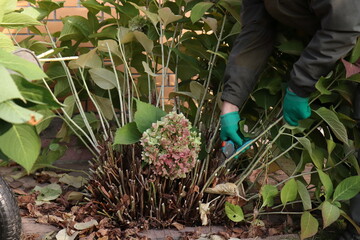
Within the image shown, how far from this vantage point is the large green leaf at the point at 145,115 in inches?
96.3

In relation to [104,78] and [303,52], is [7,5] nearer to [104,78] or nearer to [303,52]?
[104,78]

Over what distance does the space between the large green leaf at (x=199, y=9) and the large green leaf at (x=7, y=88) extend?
1255mm

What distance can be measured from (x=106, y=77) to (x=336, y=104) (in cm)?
113

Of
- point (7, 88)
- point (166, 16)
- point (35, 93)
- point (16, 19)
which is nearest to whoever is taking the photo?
point (7, 88)

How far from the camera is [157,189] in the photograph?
2.44 metres

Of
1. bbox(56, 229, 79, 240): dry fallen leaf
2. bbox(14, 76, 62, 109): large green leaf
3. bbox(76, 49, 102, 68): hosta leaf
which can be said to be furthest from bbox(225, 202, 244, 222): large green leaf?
bbox(14, 76, 62, 109): large green leaf

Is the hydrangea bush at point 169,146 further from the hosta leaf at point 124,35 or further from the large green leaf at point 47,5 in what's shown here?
the large green leaf at point 47,5

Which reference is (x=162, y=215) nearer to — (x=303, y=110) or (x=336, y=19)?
(x=303, y=110)

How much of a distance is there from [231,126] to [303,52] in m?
0.50

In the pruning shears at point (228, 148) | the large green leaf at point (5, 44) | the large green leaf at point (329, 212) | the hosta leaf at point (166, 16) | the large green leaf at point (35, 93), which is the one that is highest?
the large green leaf at point (5, 44)

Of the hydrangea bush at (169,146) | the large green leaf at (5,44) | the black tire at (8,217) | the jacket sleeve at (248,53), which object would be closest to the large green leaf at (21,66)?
the large green leaf at (5,44)

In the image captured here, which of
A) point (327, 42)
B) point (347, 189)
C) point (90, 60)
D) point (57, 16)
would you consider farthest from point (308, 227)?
point (57, 16)

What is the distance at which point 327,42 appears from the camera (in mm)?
2092

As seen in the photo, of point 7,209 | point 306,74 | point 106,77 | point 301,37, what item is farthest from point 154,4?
point 7,209
